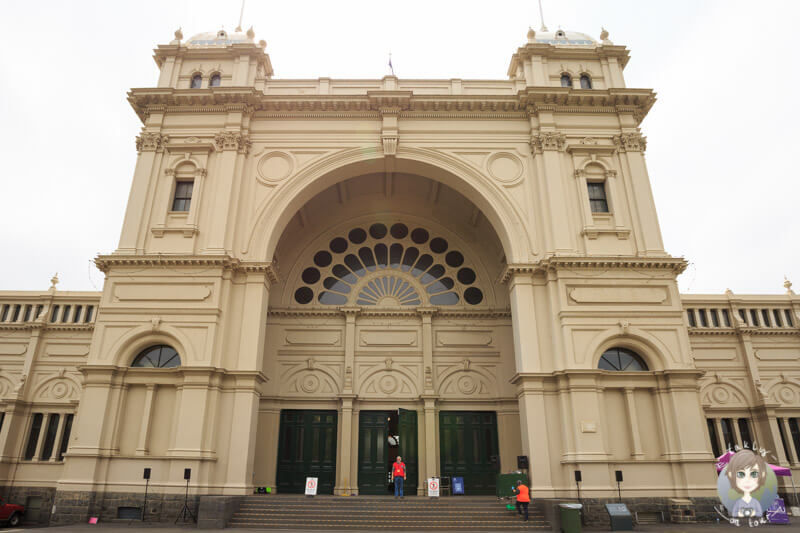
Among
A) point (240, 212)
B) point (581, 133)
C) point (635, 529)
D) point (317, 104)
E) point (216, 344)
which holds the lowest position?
point (635, 529)

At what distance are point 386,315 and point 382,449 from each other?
6.04 m

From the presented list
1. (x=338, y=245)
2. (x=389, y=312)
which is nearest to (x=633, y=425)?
(x=389, y=312)

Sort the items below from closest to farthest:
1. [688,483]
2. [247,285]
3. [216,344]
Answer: [688,483] → [216,344] → [247,285]

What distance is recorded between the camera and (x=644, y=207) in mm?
20766

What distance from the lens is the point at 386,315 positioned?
24453 millimetres

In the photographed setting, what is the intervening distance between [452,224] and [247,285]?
11059 millimetres

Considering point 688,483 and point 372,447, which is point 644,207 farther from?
point 372,447

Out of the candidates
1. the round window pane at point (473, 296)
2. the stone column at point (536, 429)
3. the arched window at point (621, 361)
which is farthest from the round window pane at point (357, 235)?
the arched window at point (621, 361)

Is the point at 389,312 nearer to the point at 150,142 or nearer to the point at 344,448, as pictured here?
the point at 344,448

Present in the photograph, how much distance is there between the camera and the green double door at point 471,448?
72.6 ft

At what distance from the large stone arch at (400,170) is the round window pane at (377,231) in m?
4.21

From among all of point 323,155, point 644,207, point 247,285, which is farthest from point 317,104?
point 644,207

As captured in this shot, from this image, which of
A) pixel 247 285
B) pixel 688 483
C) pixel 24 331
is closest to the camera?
pixel 688 483
